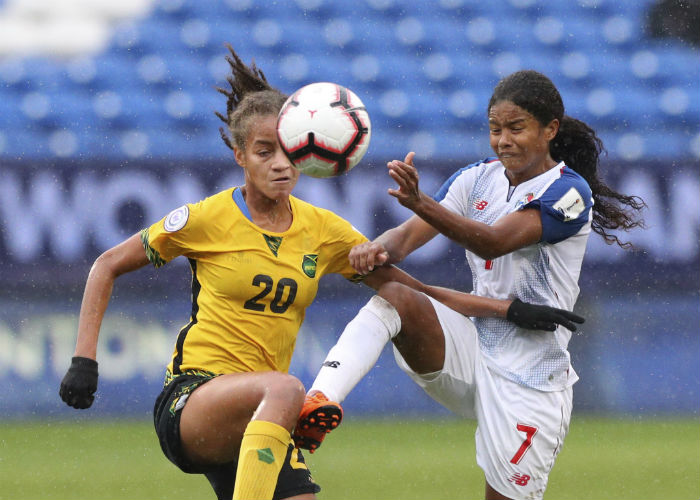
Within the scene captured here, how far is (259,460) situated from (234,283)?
0.68 m

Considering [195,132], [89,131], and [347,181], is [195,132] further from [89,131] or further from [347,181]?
[347,181]

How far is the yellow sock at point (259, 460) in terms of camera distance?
320 centimetres

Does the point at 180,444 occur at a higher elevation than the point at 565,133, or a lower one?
lower

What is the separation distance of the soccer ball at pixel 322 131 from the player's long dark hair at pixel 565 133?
2.01ft

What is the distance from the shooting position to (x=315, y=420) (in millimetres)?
3371

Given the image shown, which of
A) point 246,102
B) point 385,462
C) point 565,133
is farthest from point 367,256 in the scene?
point 385,462

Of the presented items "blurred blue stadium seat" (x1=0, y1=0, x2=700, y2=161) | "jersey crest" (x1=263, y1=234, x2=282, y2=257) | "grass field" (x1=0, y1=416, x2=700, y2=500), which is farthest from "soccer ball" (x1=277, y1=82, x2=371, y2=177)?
"blurred blue stadium seat" (x1=0, y1=0, x2=700, y2=161)

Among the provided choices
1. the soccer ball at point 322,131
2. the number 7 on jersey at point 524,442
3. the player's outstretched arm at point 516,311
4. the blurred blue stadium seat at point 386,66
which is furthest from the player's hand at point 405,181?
the blurred blue stadium seat at point 386,66

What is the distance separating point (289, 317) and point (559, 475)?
3.10 metres

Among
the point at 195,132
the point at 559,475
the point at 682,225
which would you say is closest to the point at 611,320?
the point at 682,225

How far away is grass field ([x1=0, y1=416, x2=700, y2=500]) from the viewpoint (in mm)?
5746

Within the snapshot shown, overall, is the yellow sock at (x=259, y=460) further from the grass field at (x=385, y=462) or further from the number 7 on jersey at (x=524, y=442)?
the grass field at (x=385, y=462)

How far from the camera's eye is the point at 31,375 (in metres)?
7.51

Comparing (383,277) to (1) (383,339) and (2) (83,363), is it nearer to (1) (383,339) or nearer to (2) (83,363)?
(1) (383,339)
